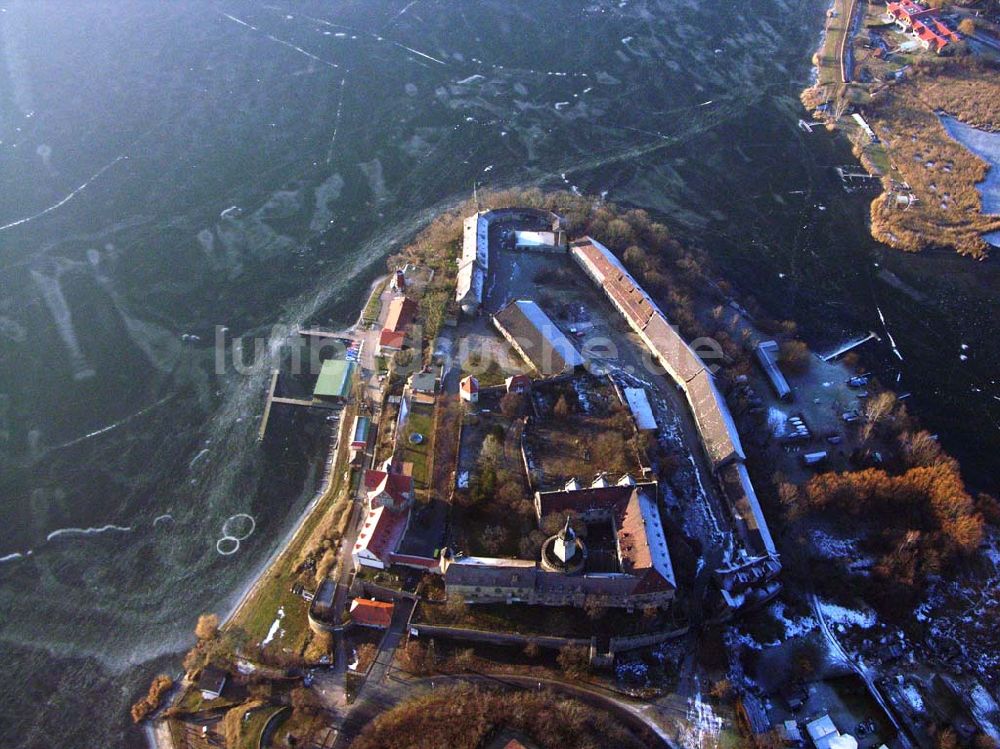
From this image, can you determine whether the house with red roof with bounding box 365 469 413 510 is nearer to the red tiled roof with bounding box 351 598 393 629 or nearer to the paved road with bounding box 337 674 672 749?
the red tiled roof with bounding box 351 598 393 629

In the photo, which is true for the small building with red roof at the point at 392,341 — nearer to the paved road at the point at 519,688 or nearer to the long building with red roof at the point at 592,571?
the long building with red roof at the point at 592,571

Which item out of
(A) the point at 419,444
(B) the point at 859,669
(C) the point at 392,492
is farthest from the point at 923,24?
(C) the point at 392,492

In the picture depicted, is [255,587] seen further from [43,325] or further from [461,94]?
[461,94]

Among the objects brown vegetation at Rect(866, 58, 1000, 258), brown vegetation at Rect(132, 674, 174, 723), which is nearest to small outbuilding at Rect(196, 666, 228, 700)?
brown vegetation at Rect(132, 674, 174, 723)

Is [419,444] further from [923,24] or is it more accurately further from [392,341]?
[923,24]

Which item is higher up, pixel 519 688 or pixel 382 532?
pixel 382 532

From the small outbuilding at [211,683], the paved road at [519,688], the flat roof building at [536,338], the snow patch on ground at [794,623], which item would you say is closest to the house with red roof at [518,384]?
the flat roof building at [536,338]

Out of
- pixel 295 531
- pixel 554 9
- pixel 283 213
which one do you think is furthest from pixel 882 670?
pixel 554 9
